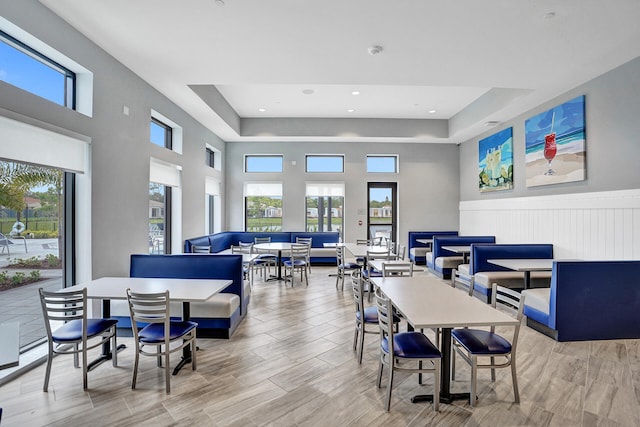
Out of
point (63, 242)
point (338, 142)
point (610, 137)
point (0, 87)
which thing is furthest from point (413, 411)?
point (338, 142)

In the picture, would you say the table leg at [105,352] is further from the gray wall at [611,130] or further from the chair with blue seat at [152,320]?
the gray wall at [611,130]

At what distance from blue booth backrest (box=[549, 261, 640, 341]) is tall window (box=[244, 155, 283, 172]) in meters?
7.18

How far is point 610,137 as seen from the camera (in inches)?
174

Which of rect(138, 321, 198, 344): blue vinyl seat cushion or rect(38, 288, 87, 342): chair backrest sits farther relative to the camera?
rect(138, 321, 198, 344): blue vinyl seat cushion

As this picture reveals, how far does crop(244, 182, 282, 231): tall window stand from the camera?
9.12 m

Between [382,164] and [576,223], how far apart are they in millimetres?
5129

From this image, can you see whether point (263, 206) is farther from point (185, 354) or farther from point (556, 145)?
point (556, 145)

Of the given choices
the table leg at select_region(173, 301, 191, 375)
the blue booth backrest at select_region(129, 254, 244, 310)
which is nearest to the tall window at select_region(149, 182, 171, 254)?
the blue booth backrest at select_region(129, 254, 244, 310)

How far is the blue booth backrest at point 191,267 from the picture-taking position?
4.00 metres

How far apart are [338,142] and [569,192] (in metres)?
5.62

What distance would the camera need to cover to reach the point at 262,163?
9.20 meters

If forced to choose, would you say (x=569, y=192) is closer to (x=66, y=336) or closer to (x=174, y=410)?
(x=174, y=410)

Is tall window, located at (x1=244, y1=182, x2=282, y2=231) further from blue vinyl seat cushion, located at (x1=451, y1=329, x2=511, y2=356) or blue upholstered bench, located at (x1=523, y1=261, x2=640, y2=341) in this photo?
blue vinyl seat cushion, located at (x1=451, y1=329, x2=511, y2=356)

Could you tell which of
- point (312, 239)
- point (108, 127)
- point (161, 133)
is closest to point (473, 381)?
point (108, 127)
